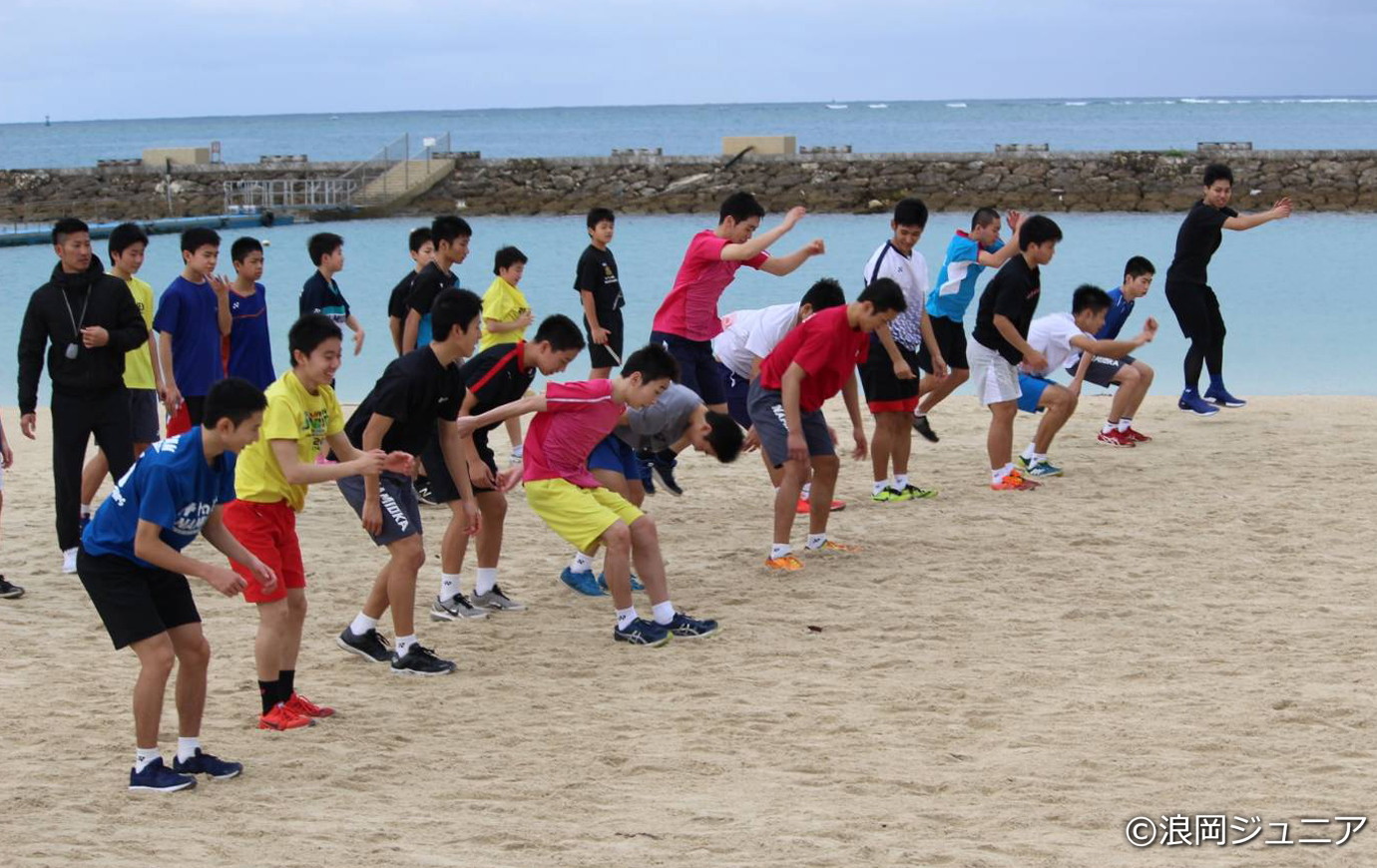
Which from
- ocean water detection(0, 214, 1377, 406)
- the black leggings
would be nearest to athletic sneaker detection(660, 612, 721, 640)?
the black leggings

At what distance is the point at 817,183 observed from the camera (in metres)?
41.4

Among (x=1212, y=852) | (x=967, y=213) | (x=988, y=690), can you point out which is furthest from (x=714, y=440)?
(x=967, y=213)

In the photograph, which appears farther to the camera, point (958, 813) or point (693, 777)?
point (693, 777)

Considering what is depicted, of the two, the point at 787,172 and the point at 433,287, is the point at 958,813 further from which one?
the point at 787,172

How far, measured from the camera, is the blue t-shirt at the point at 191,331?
26.6 ft

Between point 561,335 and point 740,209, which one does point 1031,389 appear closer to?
point 740,209

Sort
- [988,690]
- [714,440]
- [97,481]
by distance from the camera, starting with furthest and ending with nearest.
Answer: [97,481]
[714,440]
[988,690]

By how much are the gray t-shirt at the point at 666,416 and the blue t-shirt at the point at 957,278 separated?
11.0 feet

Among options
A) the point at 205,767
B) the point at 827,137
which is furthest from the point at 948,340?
the point at 827,137

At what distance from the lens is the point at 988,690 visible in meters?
5.95

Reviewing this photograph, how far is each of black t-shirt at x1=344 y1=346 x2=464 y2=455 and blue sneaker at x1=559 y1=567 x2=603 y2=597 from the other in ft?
5.28

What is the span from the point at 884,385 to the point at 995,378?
2.74 ft

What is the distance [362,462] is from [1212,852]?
2.88 meters

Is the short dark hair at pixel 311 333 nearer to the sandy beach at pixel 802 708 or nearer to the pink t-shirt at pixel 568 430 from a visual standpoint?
the pink t-shirt at pixel 568 430
